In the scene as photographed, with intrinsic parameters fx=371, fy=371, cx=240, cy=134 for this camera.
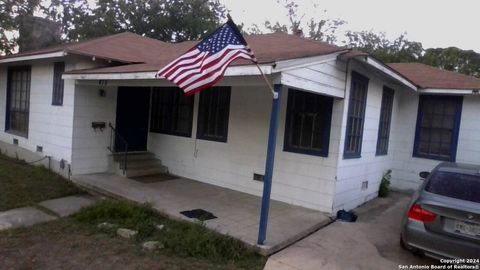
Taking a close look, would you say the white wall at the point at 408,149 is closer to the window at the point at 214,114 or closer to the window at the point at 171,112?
the window at the point at 214,114

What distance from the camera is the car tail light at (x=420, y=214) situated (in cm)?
471

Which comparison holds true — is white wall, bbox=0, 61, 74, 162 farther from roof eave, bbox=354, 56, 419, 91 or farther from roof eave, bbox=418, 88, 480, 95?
roof eave, bbox=418, 88, 480, 95

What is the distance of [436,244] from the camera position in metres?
4.67

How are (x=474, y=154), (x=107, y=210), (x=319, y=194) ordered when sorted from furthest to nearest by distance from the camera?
(x=474, y=154) < (x=319, y=194) < (x=107, y=210)

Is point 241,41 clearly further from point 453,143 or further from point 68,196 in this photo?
point 453,143

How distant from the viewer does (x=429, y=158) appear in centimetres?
959

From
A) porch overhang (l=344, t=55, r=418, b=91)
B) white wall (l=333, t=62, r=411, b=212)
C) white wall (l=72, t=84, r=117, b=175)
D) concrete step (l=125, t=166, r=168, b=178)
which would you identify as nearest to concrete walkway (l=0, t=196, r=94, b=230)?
white wall (l=72, t=84, r=117, b=175)

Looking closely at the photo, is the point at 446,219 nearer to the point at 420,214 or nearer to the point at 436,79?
the point at 420,214

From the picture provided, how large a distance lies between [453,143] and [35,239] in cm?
922

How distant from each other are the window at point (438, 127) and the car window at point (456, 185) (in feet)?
14.9

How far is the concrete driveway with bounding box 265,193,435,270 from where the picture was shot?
16.3ft

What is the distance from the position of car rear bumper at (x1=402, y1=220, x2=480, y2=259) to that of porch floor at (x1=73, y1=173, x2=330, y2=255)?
5.32 feet

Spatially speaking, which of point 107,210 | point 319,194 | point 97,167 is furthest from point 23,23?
point 319,194

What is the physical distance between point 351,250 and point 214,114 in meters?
4.71
